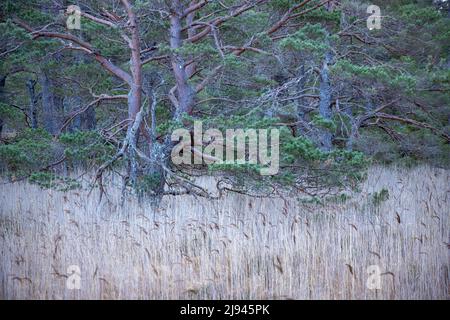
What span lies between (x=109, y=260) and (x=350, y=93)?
7293mm

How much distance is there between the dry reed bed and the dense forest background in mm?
837

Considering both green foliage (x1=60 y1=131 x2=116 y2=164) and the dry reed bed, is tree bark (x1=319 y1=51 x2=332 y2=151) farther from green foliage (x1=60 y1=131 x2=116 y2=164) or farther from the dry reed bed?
green foliage (x1=60 y1=131 x2=116 y2=164)

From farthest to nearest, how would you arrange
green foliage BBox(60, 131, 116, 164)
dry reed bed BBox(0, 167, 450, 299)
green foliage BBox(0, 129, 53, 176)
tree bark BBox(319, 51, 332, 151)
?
tree bark BBox(319, 51, 332, 151), green foliage BBox(60, 131, 116, 164), green foliage BBox(0, 129, 53, 176), dry reed bed BBox(0, 167, 450, 299)

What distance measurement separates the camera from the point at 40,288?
17.3 feet

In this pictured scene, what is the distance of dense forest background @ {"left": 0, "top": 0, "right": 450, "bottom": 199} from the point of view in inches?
308

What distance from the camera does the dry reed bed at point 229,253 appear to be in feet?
17.2

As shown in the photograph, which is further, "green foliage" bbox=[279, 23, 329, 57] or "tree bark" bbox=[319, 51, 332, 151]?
"tree bark" bbox=[319, 51, 332, 151]

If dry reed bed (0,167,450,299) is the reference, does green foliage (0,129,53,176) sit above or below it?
above

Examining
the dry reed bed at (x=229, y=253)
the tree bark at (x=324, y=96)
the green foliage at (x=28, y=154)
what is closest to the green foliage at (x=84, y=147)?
the green foliage at (x=28, y=154)

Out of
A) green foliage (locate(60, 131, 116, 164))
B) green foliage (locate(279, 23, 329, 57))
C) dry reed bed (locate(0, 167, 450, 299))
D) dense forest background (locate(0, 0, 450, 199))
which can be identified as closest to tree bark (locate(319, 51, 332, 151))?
dense forest background (locate(0, 0, 450, 199))

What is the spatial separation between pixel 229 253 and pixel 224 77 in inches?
193
